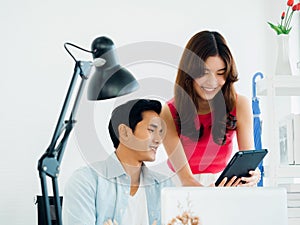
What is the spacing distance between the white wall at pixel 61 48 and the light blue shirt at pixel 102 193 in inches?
30.4

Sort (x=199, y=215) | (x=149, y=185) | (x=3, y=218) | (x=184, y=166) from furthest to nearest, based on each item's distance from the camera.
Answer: (x=3, y=218) → (x=184, y=166) → (x=149, y=185) → (x=199, y=215)

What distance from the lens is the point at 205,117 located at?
93.3 inches

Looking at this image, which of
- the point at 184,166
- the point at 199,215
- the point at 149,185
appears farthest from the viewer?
the point at 184,166

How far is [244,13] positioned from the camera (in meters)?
2.82

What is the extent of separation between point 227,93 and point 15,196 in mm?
1123

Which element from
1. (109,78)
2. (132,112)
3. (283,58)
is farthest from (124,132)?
(283,58)

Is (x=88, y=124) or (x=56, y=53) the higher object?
(x=56, y=53)

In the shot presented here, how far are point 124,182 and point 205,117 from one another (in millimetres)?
540

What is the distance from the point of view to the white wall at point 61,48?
271cm

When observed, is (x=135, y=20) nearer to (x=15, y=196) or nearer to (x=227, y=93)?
(x=227, y=93)

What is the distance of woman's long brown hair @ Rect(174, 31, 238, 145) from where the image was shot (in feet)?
7.70

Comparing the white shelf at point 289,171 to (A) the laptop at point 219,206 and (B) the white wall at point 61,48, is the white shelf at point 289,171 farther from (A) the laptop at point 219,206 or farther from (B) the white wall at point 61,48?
(A) the laptop at point 219,206

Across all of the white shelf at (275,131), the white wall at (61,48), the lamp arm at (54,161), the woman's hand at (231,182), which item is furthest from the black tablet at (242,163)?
the white wall at (61,48)

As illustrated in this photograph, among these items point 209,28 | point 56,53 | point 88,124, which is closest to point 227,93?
point 209,28
